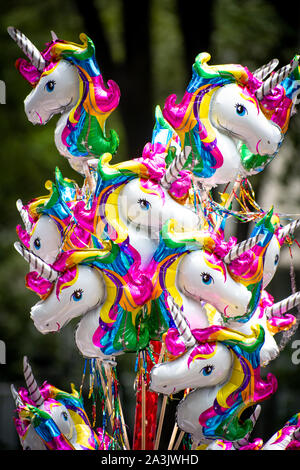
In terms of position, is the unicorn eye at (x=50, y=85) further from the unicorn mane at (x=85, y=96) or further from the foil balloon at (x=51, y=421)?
the foil balloon at (x=51, y=421)

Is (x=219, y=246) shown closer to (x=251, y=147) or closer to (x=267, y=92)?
(x=251, y=147)

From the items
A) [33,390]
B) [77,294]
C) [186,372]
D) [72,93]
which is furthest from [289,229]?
[33,390]

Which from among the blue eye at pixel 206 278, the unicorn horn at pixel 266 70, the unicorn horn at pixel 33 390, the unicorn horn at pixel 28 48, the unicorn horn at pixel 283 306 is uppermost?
the unicorn horn at pixel 28 48

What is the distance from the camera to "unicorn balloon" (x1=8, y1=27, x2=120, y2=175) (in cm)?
283

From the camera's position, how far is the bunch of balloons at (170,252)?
101 inches

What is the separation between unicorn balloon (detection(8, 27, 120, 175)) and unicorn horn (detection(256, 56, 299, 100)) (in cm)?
58

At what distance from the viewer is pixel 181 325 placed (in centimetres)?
248

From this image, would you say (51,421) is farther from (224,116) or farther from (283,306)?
(224,116)

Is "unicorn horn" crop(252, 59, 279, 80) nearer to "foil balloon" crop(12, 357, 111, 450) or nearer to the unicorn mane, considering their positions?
the unicorn mane

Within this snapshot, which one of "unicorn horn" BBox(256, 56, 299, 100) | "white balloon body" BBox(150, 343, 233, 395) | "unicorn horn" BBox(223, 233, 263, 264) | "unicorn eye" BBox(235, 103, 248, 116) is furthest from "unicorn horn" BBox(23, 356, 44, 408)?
"unicorn horn" BBox(256, 56, 299, 100)

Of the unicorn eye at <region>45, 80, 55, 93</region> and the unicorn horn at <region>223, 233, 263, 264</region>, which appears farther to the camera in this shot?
the unicorn eye at <region>45, 80, 55, 93</region>

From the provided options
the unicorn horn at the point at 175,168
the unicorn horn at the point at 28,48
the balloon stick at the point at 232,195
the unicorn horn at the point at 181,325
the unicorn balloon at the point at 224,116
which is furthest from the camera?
the balloon stick at the point at 232,195

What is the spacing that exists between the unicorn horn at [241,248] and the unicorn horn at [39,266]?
0.62m

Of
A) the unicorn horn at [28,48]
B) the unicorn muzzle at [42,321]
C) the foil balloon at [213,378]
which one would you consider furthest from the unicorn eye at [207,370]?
the unicorn horn at [28,48]
